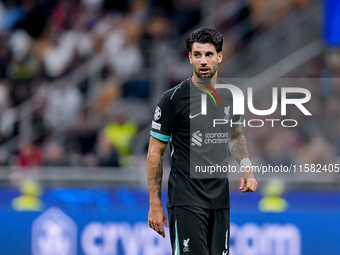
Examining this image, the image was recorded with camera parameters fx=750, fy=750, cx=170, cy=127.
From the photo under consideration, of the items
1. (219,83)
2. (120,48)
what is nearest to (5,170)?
(120,48)

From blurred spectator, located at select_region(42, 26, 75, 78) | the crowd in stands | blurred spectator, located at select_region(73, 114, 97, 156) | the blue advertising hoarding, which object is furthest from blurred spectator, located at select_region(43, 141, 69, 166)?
blurred spectator, located at select_region(42, 26, 75, 78)

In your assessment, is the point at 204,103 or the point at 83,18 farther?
the point at 83,18

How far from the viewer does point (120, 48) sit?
1220 centimetres

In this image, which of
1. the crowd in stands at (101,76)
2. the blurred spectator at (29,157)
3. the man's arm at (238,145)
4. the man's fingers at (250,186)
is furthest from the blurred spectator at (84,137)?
the man's fingers at (250,186)

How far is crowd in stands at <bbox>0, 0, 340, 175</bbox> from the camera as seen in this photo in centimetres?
1016

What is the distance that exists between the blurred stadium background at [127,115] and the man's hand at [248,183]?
2.77m

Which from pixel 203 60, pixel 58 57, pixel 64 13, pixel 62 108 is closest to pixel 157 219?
pixel 203 60

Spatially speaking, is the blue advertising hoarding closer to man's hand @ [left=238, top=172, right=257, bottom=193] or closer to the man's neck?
man's hand @ [left=238, top=172, right=257, bottom=193]

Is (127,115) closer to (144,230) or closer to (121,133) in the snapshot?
(121,133)

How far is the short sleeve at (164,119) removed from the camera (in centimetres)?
522

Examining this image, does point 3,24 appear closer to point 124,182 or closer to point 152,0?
point 152,0

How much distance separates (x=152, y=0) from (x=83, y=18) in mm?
1267

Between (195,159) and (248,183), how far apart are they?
1.34 feet

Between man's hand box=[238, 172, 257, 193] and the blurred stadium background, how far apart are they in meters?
2.77
